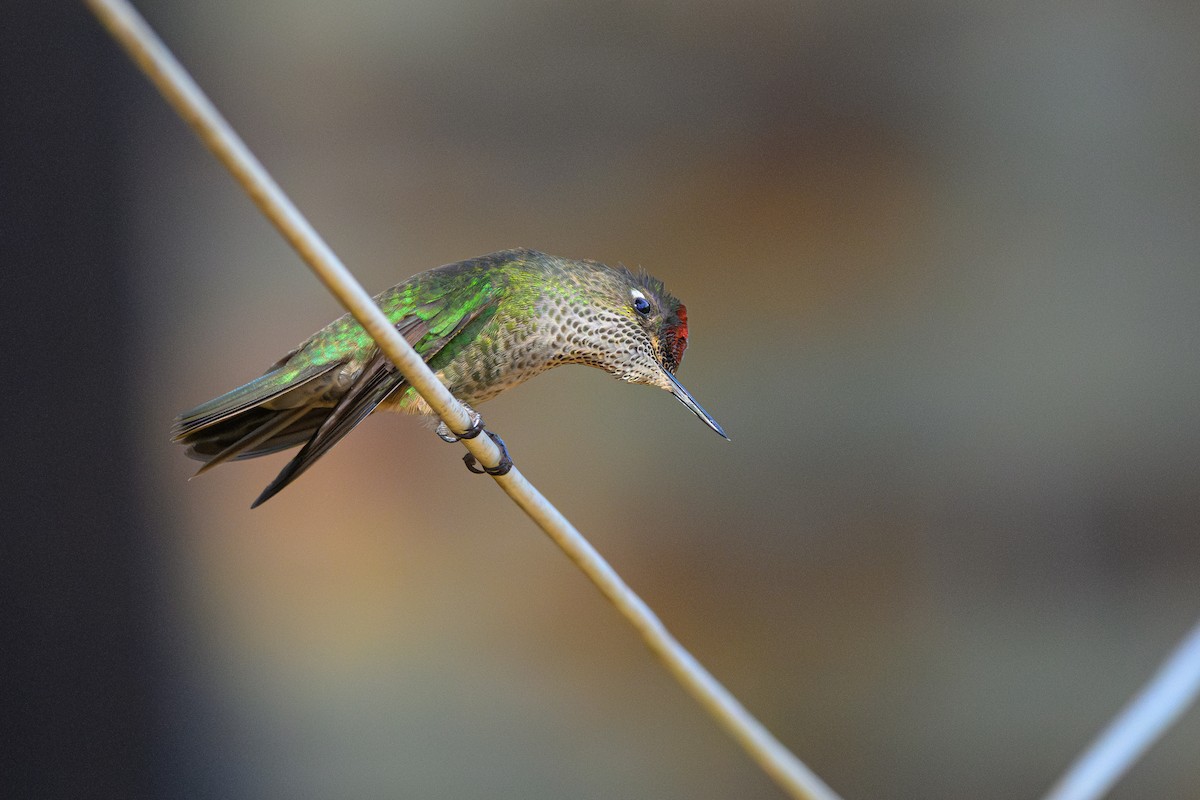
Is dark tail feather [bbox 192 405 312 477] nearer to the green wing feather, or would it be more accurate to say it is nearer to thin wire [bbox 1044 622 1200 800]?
the green wing feather

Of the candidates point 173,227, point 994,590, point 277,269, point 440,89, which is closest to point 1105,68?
point 994,590

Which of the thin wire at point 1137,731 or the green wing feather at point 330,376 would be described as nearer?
the thin wire at point 1137,731

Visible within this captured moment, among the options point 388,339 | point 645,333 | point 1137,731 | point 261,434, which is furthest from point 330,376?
point 1137,731

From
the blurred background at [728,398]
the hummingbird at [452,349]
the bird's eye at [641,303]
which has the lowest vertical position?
the blurred background at [728,398]

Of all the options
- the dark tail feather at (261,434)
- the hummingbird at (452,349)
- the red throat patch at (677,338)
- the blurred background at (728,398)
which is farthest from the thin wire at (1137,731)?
the blurred background at (728,398)

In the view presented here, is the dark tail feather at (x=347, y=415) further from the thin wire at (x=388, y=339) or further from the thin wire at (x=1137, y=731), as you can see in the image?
the thin wire at (x=1137, y=731)

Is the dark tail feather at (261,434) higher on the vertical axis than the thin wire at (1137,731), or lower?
higher
